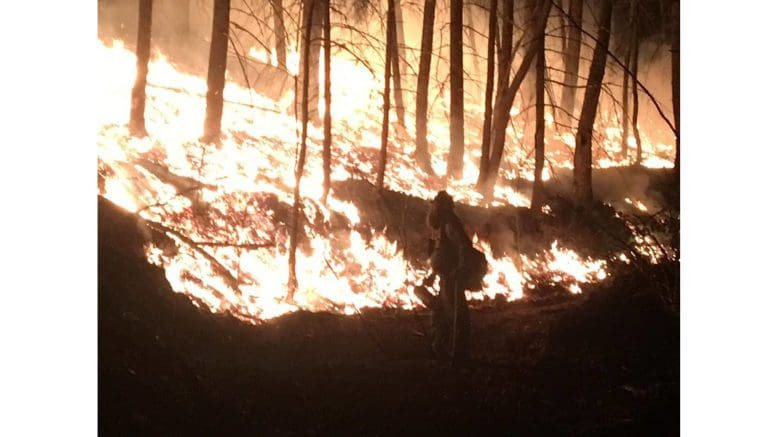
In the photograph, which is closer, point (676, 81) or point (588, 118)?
point (588, 118)

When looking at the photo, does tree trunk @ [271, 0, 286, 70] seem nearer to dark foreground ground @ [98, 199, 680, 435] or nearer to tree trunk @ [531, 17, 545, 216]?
dark foreground ground @ [98, 199, 680, 435]

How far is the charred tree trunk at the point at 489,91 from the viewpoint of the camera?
10.1 ft

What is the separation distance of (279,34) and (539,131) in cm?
109

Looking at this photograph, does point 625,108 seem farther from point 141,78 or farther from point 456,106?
point 141,78

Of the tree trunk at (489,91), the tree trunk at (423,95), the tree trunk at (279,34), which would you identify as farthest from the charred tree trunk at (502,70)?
the tree trunk at (279,34)

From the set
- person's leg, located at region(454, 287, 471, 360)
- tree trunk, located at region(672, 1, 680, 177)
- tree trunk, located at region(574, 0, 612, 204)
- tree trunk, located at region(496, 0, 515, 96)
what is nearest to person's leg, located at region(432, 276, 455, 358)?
person's leg, located at region(454, 287, 471, 360)

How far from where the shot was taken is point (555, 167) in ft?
10.5

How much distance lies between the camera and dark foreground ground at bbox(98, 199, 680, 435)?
279cm

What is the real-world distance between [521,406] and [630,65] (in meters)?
1.47

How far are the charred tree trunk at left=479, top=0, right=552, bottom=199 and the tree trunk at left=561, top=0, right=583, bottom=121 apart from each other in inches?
5.4

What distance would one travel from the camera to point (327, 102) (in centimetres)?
293

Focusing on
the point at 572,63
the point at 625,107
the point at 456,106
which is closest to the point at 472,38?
the point at 456,106
